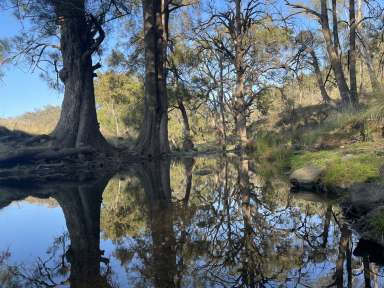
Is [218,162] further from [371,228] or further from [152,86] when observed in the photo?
[371,228]

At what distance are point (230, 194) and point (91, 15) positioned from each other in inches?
409

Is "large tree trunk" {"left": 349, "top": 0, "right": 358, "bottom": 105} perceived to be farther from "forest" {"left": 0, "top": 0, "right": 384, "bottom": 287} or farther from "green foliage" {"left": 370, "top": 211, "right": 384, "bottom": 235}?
"green foliage" {"left": 370, "top": 211, "right": 384, "bottom": 235}

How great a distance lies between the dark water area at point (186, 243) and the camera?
2768 millimetres

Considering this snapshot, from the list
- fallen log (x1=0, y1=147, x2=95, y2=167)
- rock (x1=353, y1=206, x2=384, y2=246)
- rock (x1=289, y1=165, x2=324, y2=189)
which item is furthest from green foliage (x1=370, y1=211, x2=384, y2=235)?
fallen log (x1=0, y1=147, x2=95, y2=167)

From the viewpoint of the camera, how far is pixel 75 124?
15164 mm

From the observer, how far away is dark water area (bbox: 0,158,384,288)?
277 cm

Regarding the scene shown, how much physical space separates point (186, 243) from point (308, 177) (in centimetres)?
379

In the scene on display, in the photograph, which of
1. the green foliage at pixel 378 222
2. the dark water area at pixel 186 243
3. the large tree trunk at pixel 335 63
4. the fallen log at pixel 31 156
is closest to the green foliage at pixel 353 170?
the dark water area at pixel 186 243

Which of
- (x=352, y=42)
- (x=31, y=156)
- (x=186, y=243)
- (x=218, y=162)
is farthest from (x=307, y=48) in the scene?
(x=186, y=243)

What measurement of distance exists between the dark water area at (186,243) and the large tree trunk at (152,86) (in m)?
9.86

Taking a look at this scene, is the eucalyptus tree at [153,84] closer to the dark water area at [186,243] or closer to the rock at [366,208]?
the dark water area at [186,243]

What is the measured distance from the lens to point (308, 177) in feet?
22.1

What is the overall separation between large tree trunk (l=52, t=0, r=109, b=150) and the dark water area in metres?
8.82

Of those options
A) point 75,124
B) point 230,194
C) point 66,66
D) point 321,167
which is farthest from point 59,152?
point 321,167
